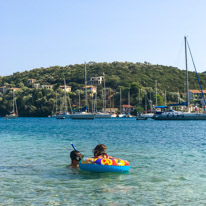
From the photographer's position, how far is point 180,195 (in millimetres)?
11125

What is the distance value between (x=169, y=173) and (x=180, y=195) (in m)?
3.77

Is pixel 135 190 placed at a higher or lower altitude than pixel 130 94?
lower

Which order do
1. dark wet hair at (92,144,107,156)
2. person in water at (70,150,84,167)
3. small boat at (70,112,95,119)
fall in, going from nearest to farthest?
1. dark wet hair at (92,144,107,156)
2. person in water at (70,150,84,167)
3. small boat at (70,112,95,119)

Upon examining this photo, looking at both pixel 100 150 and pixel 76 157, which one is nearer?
pixel 100 150

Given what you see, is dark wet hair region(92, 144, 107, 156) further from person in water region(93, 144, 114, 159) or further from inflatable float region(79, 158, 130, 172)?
inflatable float region(79, 158, 130, 172)

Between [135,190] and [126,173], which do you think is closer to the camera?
[135,190]

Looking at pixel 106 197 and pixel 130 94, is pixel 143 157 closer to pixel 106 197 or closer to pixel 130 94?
pixel 106 197

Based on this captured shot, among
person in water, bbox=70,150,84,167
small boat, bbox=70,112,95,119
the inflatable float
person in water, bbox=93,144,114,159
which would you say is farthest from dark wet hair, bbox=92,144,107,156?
small boat, bbox=70,112,95,119

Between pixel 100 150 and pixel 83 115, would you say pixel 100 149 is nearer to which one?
pixel 100 150

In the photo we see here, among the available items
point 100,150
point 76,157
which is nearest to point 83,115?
point 76,157

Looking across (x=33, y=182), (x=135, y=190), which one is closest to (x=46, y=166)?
(x=33, y=182)

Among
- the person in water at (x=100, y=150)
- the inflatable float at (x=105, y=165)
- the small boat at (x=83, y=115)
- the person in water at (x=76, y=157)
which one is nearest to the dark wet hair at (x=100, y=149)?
the person in water at (x=100, y=150)

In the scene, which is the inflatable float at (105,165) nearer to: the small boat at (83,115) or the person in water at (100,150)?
the person in water at (100,150)

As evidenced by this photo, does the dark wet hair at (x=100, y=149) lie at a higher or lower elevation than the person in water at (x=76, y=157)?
higher
